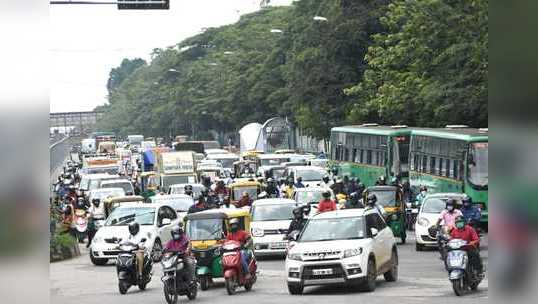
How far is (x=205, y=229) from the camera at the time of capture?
72.1 feet

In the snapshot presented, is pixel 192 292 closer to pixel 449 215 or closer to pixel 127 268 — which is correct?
pixel 127 268

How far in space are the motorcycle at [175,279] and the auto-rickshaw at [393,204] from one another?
38.9 feet

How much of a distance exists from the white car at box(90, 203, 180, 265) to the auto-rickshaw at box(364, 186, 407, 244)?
5735mm

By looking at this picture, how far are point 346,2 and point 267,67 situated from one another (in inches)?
1113

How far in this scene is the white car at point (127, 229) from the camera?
2761 centimetres

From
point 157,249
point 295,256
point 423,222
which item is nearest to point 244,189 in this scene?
point 157,249

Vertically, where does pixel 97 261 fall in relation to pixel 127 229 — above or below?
below

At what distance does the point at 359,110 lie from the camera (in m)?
59.1

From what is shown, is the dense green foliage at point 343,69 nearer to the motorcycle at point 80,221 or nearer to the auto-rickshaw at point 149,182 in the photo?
the auto-rickshaw at point 149,182

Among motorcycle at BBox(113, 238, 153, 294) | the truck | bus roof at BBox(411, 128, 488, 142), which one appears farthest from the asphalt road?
the truck

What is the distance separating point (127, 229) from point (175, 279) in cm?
963

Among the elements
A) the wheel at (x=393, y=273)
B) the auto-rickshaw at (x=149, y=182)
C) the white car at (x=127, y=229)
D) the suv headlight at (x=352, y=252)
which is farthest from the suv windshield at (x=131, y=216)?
the auto-rickshaw at (x=149, y=182)
